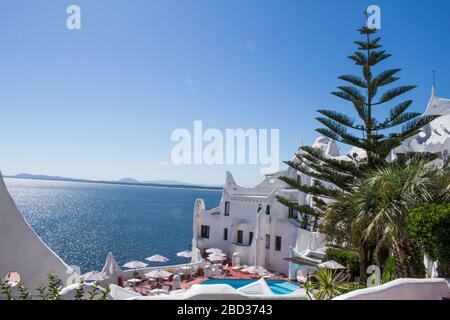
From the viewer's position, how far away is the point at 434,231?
577cm

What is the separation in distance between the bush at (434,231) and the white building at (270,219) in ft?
33.7

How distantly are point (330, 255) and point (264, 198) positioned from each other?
9925 mm

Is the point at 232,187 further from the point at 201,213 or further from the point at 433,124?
the point at 433,124

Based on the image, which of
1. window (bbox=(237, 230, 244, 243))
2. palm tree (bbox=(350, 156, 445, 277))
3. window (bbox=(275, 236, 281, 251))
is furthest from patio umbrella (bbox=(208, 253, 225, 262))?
palm tree (bbox=(350, 156, 445, 277))

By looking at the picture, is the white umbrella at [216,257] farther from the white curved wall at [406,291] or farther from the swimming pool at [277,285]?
the white curved wall at [406,291]

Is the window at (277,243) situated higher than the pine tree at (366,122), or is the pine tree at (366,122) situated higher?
the pine tree at (366,122)

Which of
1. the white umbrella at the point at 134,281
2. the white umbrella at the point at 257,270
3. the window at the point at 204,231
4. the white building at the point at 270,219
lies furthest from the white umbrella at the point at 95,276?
the window at the point at 204,231

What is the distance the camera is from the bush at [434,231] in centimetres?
571

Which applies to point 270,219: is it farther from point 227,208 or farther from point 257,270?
point 227,208

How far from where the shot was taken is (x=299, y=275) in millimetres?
16938

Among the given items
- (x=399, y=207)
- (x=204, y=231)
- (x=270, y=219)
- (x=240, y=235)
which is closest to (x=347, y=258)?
(x=399, y=207)

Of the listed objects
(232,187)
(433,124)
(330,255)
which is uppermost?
(433,124)
